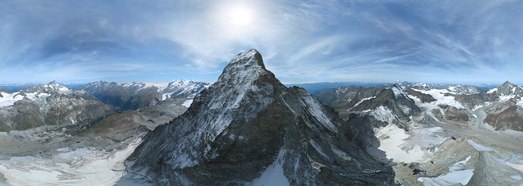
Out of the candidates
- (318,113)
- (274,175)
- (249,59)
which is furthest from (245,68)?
(318,113)

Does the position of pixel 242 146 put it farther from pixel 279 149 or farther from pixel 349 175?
pixel 349 175

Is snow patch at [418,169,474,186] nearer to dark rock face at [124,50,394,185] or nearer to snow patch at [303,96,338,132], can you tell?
dark rock face at [124,50,394,185]

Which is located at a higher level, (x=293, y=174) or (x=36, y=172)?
(x=293, y=174)

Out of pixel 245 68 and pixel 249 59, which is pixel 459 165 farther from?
pixel 245 68

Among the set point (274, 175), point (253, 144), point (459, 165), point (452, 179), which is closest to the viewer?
point (274, 175)

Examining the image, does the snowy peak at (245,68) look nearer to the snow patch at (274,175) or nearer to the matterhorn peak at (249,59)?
the matterhorn peak at (249,59)

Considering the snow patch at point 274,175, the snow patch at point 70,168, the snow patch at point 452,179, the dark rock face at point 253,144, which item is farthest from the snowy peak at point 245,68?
the snow patch at point 452,179

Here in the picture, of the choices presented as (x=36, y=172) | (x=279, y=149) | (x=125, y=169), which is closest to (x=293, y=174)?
(x=279, y=149)

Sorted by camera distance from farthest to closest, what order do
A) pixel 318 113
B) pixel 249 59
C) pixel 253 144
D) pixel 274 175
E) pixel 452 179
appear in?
pixel 318 113 < pixel 249 59 < pixel 452 179 < pixel 253 144 < pixel 274 175
